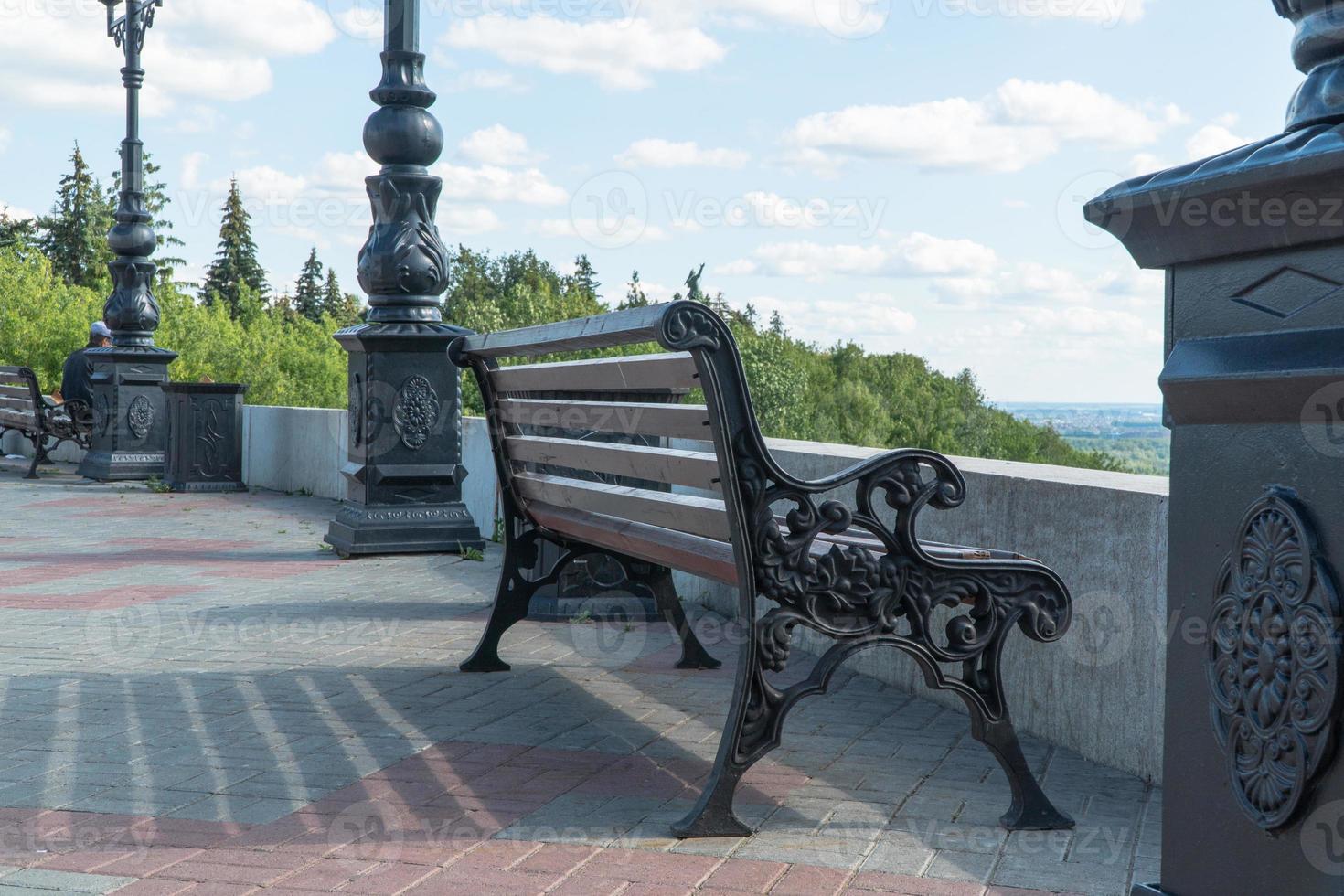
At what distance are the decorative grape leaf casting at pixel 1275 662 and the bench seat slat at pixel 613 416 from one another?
209cm

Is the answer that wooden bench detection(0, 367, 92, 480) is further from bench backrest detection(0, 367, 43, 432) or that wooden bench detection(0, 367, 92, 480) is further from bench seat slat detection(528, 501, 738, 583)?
bench seat slat detection(528, 501, 738, 583)

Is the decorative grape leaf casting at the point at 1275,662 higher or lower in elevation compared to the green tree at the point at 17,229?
lower

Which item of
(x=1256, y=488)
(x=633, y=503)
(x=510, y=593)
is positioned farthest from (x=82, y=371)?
Answer: (x=1256, y=488)

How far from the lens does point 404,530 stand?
29.2ft

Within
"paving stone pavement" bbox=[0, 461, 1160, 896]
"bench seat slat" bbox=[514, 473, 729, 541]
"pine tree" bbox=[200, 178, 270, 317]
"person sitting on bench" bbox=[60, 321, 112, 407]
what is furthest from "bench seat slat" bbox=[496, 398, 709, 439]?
"pine tree" bbox=[200, 178, 270, 317]

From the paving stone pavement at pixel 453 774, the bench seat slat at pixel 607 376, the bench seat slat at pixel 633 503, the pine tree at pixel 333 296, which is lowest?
the paving stone pavement at pixel 453 774

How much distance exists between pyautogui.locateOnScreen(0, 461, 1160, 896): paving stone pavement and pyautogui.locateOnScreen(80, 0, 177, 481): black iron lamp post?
9.06 metres

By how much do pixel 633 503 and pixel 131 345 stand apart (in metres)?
13.1

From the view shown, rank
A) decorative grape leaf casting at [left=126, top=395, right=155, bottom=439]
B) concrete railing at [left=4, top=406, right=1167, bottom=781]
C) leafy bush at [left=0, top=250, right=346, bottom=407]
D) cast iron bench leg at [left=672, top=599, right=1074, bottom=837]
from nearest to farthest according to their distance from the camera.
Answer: cast iron bench leg at [left=672, top=599, right=1074, bottom=837] → concrete railing at [left=4, top=406, right=1167, bottom=781] → decorative grape leaf casting at [left=126, top=395, right=155, bottom=439] → leafy bush at [left=0, top=250, right=346, bottom=407]

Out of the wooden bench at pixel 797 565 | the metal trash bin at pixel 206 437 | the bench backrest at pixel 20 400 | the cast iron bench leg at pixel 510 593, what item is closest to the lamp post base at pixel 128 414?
the bench backrest at pixel 20 400

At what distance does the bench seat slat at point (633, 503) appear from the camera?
3.69m

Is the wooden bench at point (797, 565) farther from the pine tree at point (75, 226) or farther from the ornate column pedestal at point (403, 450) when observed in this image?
the pine tree at point (75, 226)

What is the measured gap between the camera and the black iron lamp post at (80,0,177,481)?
50.5 feet

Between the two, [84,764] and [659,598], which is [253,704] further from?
[659,598]
